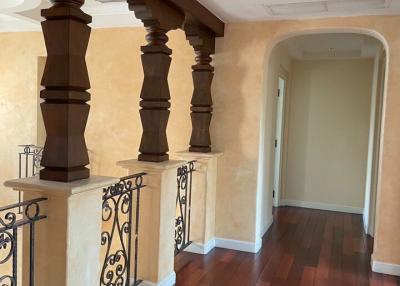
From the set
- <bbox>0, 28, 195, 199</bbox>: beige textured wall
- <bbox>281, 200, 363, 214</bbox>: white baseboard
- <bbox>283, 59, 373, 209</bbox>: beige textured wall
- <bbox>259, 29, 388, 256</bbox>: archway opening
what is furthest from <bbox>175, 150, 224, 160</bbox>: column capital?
<bbox>281, 200, 363, 214</bbox>: white baseboard

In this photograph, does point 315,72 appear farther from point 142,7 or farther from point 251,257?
point 142,7

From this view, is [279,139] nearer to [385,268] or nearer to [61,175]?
[385,268]

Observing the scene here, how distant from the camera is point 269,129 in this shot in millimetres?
4457

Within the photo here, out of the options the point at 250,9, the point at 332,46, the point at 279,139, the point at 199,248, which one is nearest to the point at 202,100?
the point at 250,9

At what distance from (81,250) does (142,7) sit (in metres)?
1.62

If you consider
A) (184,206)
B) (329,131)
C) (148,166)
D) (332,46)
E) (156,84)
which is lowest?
(184,206)

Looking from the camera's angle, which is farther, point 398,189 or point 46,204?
point 398,189

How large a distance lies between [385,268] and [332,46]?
117 inches

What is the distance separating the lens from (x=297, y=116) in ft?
19.5

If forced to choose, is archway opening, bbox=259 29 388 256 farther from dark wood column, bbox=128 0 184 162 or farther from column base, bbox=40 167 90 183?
column base, bbox=40 167 90 183

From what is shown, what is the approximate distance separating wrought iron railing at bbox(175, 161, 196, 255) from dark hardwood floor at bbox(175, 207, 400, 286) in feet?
0.49

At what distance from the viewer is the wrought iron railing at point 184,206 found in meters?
3.67

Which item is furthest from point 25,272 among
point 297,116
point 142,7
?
point 297,116

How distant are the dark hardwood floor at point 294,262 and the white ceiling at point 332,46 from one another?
2.34 meters
